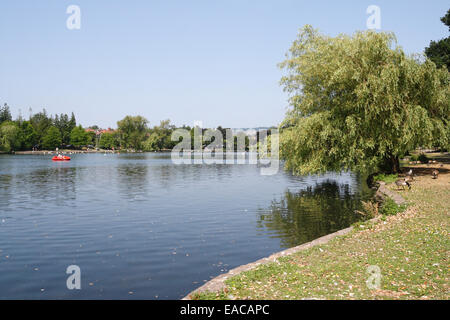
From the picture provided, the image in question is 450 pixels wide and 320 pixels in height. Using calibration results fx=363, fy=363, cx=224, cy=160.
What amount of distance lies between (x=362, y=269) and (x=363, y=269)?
0.10ft

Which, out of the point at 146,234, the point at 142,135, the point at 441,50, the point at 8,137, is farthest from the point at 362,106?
the point at 142,135

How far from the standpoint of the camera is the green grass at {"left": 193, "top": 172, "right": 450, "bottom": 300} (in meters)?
8.19

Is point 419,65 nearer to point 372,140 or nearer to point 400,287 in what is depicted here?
point 372,140

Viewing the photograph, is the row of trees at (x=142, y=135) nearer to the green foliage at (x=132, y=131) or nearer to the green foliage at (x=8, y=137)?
the green foliage at (x=132, y=131)

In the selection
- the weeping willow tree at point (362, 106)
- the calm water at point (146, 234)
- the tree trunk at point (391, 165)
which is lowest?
the calm water at point (146, 234)

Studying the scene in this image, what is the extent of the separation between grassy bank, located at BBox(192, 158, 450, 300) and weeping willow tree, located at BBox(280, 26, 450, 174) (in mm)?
14937

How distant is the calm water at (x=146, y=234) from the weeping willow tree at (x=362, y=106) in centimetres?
407

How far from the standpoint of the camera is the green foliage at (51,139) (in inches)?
6703

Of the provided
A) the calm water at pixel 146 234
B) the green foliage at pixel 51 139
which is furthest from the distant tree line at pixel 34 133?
the calm water at pixel 146 234

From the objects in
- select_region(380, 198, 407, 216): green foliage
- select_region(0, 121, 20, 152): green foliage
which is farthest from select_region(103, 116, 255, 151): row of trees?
select_region(380, 198, 407, 216): green foliage

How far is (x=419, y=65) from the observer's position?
99.5 feet

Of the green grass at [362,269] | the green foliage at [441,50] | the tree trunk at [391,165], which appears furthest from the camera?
the green foliage at [441,50]

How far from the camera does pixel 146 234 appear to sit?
59.7ft

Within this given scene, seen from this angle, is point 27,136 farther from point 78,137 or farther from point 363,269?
point 363,269
